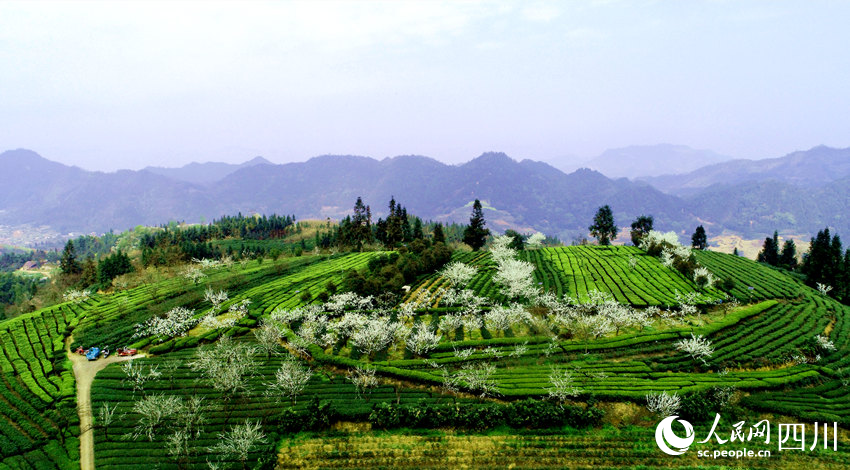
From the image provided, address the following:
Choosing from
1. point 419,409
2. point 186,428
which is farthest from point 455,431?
point 186,428

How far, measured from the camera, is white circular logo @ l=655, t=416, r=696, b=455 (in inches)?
1347

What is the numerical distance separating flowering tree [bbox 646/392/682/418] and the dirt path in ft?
167

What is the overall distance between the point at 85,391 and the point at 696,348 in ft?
234

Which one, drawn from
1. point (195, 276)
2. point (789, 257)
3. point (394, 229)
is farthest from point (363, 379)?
point (789, 257)

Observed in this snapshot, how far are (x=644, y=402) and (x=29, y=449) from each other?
5780cm

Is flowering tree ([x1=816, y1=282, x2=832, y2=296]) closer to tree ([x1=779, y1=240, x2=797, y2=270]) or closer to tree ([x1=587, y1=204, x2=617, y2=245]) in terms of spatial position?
tree ([x1=779, y1=240, x2=797, y2=270])

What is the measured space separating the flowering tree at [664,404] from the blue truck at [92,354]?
217 feet

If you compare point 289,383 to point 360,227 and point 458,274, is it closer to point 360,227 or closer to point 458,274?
point 458,274

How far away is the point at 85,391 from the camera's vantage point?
44125 mm

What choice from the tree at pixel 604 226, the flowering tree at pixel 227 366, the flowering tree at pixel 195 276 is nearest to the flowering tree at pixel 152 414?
the flowering tree at pixel 227 366

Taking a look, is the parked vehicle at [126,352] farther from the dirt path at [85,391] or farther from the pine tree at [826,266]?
the pine tree at [826,266]

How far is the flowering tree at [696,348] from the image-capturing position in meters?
48.1

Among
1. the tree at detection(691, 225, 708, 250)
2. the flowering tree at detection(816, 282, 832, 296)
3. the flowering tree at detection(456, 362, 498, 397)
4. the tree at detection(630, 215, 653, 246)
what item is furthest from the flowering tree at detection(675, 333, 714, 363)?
the tree at detection(691, 225, 708, 250)

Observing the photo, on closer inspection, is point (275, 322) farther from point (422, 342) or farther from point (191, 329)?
point (422, 342)
